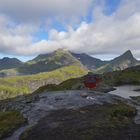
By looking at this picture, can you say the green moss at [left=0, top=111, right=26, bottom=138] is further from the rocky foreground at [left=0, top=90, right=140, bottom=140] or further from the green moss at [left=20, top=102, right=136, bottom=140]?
the green moss at [left=20, top=102, right=136, bottom=140]

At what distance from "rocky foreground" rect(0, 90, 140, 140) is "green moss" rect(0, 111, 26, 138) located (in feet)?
1.30

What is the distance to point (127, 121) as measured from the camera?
99.8 ft

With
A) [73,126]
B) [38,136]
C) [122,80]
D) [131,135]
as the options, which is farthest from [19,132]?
[122,80]

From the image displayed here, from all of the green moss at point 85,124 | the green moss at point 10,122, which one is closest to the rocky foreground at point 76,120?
the green moss at point 85,124

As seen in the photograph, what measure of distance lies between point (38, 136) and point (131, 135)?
8.37 meters

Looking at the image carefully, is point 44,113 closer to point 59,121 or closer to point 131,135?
point 59,121

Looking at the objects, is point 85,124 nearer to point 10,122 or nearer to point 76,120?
point 76,120

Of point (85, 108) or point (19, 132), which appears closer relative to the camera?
point (19, 132)

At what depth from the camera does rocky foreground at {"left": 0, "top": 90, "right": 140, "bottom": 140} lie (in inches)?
1027

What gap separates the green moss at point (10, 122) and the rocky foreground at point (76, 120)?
397 mm

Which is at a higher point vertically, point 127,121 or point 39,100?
point 39,100

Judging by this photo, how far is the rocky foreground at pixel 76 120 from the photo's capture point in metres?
26.1

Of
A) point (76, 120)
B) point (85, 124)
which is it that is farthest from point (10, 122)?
point (85, 124)

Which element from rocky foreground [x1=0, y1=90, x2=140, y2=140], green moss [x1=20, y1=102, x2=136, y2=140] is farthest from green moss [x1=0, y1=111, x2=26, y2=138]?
green moss [x1=20, y1=102, x2=136, y2=140]
